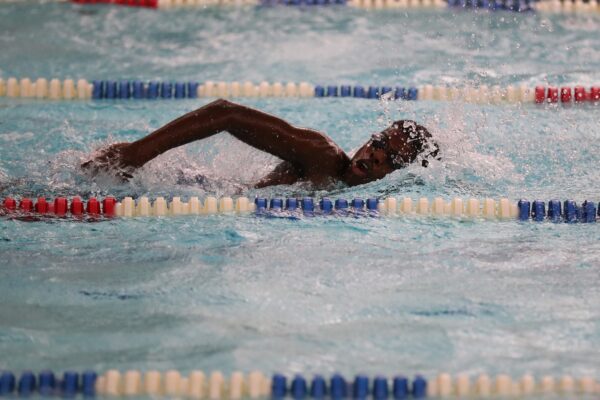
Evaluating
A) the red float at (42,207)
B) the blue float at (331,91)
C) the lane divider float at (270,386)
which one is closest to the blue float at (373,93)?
the blue float at (331,91)

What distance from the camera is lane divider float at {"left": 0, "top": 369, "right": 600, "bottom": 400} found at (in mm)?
2752

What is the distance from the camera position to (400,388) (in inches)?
109

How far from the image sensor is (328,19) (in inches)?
310

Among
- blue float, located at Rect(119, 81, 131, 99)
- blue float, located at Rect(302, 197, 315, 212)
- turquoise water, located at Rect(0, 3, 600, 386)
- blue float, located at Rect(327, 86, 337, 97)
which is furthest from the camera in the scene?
blue float, located at Rect(327, 86, 337, 97)

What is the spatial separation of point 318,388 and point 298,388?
0.06 meters

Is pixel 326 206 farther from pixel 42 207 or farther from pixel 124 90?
pixel 124 90

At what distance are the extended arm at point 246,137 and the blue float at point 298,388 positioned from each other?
1619 millimetres

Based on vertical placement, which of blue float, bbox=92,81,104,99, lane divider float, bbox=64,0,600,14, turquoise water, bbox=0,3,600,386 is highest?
lane divider float, bbox=64,0,600,14

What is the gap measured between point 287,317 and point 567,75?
407 centimetres

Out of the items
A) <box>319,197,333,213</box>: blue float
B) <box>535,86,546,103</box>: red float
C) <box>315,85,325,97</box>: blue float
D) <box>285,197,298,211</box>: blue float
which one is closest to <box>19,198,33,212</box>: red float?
<box>285,197,298,211</box>: blue float

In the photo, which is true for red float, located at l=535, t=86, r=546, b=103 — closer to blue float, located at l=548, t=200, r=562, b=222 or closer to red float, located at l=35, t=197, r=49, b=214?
blue float, located at l=548, t=200, r=562, b=222

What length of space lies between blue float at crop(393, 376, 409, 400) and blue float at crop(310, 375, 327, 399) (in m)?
0.20

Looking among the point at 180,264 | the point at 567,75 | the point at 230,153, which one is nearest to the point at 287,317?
the point at 180,264

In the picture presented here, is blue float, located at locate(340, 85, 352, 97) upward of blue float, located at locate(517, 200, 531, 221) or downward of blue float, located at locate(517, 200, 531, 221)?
upward
